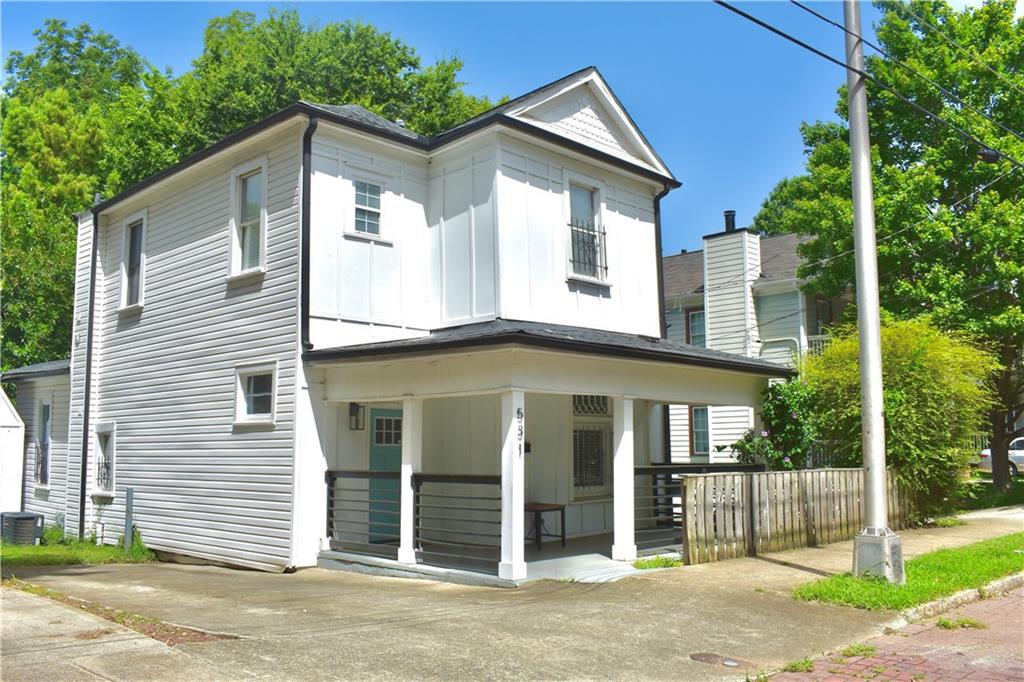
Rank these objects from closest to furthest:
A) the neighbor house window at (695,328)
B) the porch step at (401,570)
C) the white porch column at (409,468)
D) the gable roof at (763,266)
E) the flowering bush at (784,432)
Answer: the porch step at (401,570) < the white porch column at (409,468) < the flowering bush at (784,432) < the gable roof at (763,266) < the neighbor house window at (695,328)

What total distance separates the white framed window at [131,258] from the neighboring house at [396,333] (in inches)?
32.9

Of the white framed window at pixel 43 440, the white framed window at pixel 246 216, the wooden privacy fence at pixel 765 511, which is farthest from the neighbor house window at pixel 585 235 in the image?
the white framed window at pixel 43 440

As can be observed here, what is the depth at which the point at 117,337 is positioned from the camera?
18016 millimetres

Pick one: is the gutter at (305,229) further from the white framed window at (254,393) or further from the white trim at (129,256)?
the white trim at (129,256)

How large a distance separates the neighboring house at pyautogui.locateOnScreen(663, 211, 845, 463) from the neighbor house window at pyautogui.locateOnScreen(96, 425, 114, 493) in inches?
627

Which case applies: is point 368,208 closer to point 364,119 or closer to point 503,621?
point 364,119

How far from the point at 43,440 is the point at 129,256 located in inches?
261

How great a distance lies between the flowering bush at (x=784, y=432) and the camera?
15.1 metres

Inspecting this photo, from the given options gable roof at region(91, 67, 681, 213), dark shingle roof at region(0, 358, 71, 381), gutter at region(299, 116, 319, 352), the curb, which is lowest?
the curb

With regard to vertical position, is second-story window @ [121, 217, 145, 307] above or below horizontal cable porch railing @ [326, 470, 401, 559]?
above

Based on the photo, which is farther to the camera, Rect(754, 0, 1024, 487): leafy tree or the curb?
Rect(754, 0, 1024, 487): leafy tree

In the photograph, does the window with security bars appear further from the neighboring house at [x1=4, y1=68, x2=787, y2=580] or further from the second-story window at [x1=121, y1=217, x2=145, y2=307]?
the second-story window at [x1=121, y1=217, x2=145, y2=307]

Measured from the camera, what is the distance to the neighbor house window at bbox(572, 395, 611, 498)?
15.1 meters

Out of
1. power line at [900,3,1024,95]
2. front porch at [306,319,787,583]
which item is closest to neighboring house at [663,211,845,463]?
power line at [900,3,1024,95]
